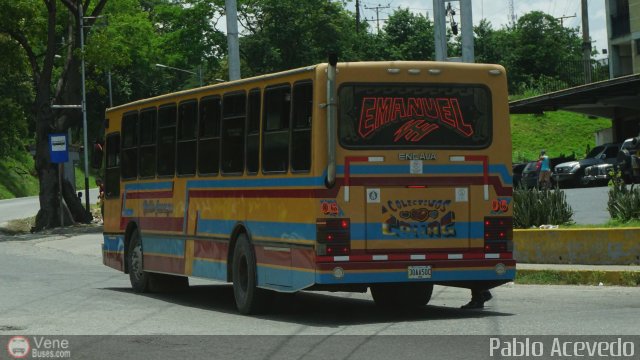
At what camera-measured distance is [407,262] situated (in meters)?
13.7

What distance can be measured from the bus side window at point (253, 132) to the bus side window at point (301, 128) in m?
0.91

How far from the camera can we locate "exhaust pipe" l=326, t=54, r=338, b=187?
1341cm

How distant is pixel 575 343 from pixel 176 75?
90.9 meters

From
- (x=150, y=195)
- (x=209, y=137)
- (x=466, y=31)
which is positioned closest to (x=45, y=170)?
(x=466, y=31)

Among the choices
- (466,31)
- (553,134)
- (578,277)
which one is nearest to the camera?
(578,277)

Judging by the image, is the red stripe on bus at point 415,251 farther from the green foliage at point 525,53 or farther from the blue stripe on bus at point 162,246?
the green foliage at point 525,53

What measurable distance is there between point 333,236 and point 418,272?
3.50 feet

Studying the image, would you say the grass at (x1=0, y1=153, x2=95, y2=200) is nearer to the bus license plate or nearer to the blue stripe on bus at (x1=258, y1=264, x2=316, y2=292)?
the blue stripe on bus at (x1=258, y1=264, x2=316, y2=292)

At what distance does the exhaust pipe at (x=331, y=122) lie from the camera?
1341cm

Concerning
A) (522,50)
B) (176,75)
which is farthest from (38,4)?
(522,50)

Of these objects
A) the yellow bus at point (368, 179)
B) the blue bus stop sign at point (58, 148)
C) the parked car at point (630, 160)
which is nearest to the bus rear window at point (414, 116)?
the yellow bus at point (368, 179)

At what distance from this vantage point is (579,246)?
19.7 meters

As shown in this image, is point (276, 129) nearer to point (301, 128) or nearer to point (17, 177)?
point (301, 128)

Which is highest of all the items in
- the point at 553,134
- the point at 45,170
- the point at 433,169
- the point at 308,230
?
the point at 553,134
